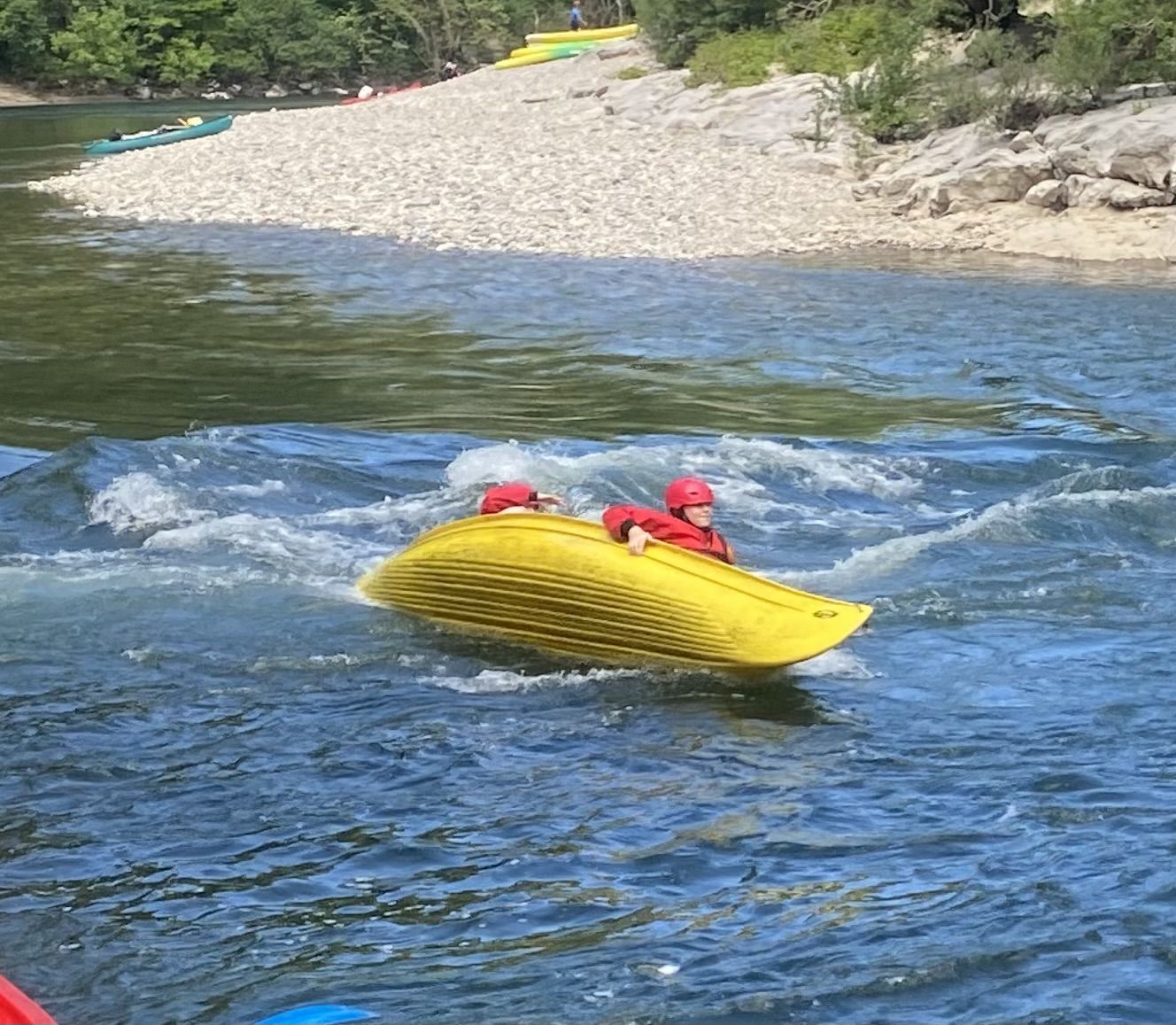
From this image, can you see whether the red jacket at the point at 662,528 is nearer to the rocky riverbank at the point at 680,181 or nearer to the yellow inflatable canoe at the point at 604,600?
the yellow inflatable canoe at the point at 604,600

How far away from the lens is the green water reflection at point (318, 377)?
44.8 feet

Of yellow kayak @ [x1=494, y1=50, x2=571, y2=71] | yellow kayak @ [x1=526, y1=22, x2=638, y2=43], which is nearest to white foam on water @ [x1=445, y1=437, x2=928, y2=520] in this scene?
yellow kayak @ [x1=494, y1=50, x2=571, y2=71]

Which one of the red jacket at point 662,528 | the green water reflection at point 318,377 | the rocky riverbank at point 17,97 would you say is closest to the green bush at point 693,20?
the green water reflection at point 318,377

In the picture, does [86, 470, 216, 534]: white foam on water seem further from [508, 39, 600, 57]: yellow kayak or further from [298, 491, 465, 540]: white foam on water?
[508, 39, 600, 57]: yellow kayak

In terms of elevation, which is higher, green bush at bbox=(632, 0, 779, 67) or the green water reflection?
green bush at bbox=(632, 0, 779, 67)

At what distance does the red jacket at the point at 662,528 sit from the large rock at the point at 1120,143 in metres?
13.9

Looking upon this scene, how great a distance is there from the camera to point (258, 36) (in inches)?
2566

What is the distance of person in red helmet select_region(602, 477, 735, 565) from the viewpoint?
28.3 feet

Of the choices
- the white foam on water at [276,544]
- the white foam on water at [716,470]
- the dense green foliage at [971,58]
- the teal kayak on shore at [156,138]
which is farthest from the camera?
the teal kayak on shore at [156,138]

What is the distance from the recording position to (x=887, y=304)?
17.8 metres

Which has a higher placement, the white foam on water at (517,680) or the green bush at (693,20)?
the green bush at (693,20)

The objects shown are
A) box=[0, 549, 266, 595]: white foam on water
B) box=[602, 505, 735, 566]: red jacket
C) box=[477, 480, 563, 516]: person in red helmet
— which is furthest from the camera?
box=[0, 549, 266, 595]: white foam on water

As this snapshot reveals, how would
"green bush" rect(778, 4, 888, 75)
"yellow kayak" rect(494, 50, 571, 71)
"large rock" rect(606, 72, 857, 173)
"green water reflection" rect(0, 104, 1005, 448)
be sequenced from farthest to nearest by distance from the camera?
1. "yellow kayak" rect(494, 50, 571, 71)
2. "green bush" rect(778, 4, 888, 75)
3. "large rock" rect(606, 72, 857, 173)
4. "green water reflection" rect(0, 104, 1005, 448)

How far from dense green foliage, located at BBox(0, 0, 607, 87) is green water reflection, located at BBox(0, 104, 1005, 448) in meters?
41.7
